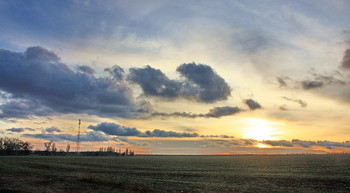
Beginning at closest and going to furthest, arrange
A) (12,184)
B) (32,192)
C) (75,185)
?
(32,192) < (12,184) < (75,185)

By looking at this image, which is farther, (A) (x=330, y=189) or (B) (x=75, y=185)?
(A) (x=330, y=189)

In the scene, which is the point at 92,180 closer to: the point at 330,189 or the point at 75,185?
the point at 75,185

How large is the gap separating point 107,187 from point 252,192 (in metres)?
18.7

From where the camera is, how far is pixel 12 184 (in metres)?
29.1

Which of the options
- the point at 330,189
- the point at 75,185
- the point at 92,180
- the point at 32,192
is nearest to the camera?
the point at 32,192

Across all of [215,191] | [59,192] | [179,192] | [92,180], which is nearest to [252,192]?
[215,191]

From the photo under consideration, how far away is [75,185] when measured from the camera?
31109 millimetres

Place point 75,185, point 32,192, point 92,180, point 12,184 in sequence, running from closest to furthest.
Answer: point 32,192
point 12,184
point 75,185
point 92,180

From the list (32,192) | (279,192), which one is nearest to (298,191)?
(279,192)

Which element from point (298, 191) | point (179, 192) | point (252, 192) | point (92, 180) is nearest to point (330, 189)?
point (298, 191)

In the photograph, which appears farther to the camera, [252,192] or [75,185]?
[252,192]

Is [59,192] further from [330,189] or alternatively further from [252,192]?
[330,189]

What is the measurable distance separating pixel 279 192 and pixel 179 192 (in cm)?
1396

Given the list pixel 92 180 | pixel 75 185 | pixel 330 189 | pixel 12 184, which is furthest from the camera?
pixel 330 189
